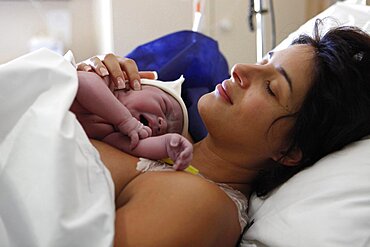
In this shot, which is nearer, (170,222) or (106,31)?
(170,222)

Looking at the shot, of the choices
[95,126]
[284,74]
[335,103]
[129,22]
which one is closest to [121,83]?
[95,126]

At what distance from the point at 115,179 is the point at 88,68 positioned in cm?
31

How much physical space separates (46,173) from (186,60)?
0.93 m

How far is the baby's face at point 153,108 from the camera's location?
3.78 ft

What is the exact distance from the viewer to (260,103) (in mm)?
1110

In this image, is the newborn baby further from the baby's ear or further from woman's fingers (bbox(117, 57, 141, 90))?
the baby's ear

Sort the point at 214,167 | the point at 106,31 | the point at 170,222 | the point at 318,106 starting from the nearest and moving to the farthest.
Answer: the point at 170,222, the point at 318,106, the point at 214,167, the point at 106,31

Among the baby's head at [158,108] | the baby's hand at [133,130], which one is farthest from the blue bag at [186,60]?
the baby's hand at [133,130]

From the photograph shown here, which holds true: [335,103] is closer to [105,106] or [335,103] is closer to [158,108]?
[158,108]

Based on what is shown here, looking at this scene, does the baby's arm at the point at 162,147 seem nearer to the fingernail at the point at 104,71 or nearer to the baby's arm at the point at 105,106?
the baby's arm at the point at 105,106

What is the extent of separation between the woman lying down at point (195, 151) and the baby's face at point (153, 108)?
0.06 metres

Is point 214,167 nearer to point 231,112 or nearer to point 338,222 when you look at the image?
point 231,112

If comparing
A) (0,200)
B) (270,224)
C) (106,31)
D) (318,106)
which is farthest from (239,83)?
(106,31)

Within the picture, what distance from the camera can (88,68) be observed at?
1.16m
